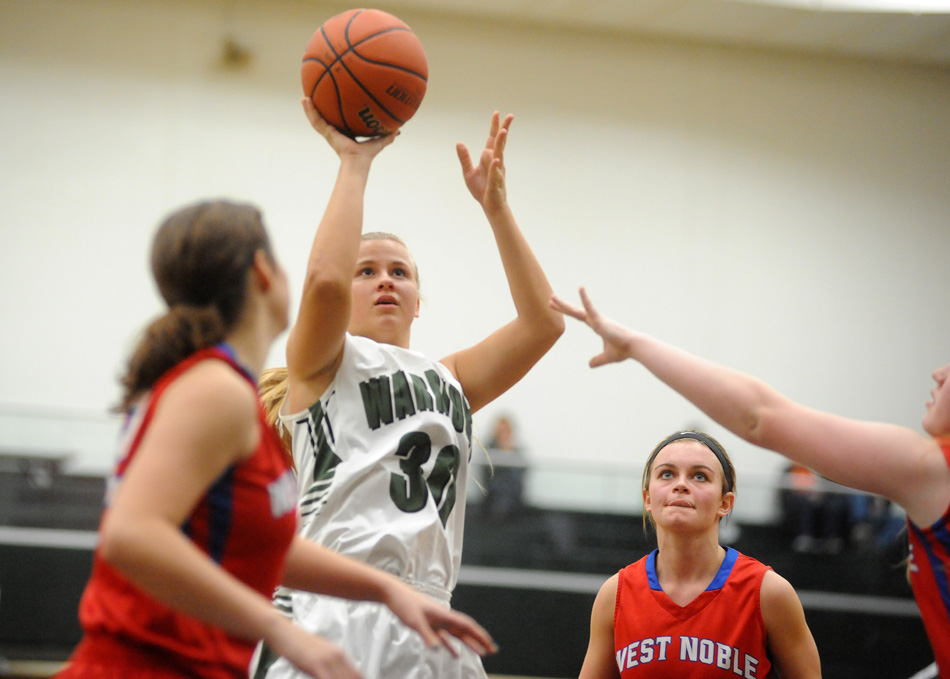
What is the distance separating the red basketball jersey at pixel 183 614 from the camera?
1381 mm

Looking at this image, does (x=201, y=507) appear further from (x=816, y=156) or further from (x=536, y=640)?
(x=816, y=156)

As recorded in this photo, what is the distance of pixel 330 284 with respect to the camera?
6.90 ft

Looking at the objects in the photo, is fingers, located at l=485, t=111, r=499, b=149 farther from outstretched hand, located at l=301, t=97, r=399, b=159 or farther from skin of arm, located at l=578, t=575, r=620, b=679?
skin of arm, located at l=578, t=575, r=620, b=679

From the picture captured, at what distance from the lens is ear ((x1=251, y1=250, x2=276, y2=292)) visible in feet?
4.98

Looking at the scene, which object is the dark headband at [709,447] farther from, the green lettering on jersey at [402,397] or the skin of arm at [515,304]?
the green lettering on jersey at [402,397]

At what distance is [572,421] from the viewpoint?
10.2 meters

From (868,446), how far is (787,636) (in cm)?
119

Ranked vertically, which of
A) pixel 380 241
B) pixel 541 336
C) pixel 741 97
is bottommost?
pixel 541 336

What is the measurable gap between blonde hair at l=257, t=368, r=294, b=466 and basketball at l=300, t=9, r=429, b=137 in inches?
31.3

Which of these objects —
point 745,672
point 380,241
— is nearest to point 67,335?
point 380,241

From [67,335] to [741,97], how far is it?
8010mm

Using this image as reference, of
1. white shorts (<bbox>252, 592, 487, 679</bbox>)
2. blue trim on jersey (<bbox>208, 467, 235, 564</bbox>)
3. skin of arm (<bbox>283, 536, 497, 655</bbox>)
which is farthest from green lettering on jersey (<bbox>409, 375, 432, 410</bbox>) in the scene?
blue trim on jersey (<bbox>208, 467, 235, 564</bbox>)

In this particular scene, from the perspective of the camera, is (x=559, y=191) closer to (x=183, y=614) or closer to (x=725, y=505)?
(x=725, y=505)

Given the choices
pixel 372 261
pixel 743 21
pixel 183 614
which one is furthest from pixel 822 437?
pixel 743 21
